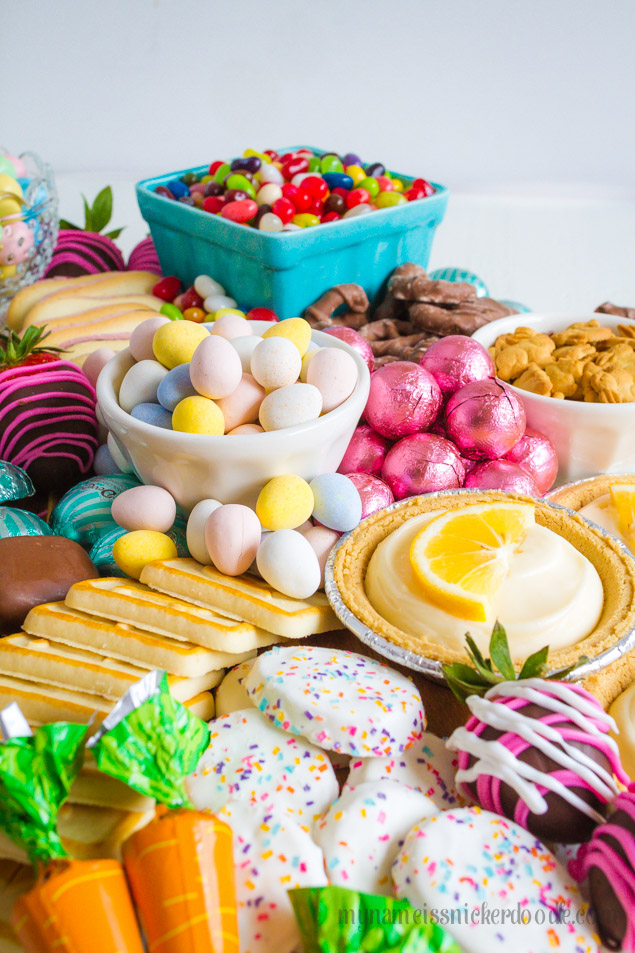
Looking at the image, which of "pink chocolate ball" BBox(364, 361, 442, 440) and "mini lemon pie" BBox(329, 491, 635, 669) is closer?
"mini lemon pie" BBox(329, 491, 635, 669)

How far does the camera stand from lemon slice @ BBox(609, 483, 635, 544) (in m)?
1.27

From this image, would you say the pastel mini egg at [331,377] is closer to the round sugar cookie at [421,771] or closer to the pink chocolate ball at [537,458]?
the pink chocolate ball at [537,458]

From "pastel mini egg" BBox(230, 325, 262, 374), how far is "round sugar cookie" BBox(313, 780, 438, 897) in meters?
0.69

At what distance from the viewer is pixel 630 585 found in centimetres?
111

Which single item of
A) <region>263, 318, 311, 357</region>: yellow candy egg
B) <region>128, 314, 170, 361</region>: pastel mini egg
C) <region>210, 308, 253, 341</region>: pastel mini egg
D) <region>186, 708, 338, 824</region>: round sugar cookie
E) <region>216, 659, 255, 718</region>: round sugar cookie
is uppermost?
<region>263, 318, 311, 357</region>: yellow candy egg

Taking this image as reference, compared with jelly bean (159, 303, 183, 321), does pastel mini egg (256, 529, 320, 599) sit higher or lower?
lower

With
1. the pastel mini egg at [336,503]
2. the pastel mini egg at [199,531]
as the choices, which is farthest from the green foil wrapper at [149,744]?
the pastel mini egg at [336,503]

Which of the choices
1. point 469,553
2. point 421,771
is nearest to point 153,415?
point 469,553

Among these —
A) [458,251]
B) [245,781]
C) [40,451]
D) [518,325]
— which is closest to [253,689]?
[245,781]

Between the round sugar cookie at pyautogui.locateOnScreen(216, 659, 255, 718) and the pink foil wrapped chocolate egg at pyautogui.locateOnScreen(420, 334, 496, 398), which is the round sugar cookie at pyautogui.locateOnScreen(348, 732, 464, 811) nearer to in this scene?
the round sugar cookie at pyautogui.locateOnScreen(216, 659, 255, 718)

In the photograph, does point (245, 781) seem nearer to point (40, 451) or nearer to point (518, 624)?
point (518, 624)

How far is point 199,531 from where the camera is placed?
1165mm

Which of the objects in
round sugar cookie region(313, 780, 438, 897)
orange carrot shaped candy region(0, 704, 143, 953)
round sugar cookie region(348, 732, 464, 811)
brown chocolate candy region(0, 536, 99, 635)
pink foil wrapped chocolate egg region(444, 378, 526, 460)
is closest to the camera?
orange carrot shaped candy region(0, 704, 143, 953)

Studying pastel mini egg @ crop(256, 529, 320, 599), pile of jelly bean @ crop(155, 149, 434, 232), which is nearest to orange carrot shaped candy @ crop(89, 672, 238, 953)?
pastel mini egg @ crop(256, 529, 320, 599)
